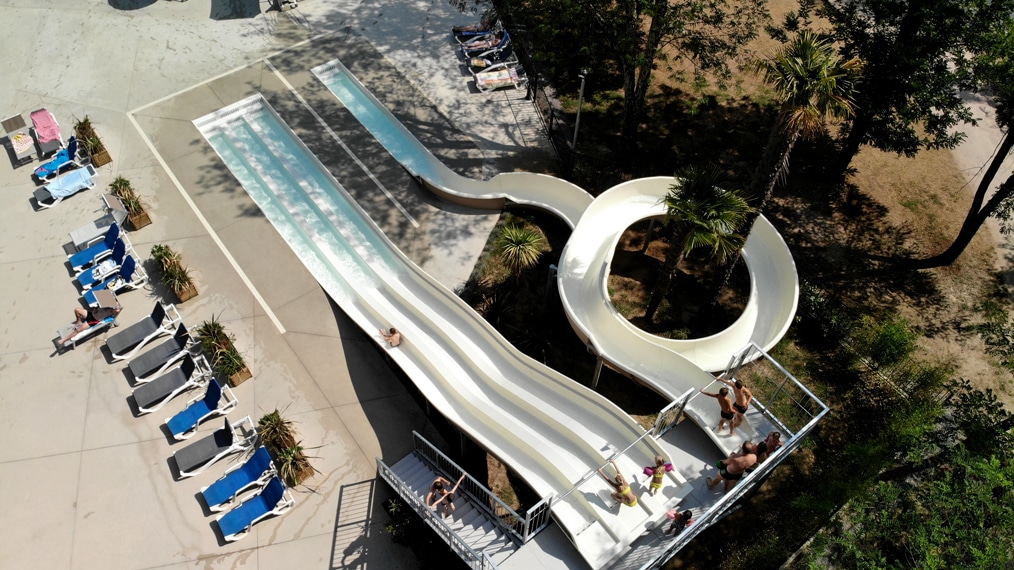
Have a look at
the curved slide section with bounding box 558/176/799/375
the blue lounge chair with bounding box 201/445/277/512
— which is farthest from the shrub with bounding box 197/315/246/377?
the curved slide section with bounding box 558/176/799/375

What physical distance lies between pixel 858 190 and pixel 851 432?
30.1ft

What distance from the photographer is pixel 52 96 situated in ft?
82.6

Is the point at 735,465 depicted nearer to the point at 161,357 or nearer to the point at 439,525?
the point at 439,525

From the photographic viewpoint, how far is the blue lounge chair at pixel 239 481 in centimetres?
1596

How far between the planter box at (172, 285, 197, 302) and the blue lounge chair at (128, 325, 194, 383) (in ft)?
3.33

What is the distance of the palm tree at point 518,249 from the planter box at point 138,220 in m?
10.8

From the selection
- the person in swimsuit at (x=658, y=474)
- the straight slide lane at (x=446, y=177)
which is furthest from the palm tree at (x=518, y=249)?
the person in swimsuit at (x=658, y=474)

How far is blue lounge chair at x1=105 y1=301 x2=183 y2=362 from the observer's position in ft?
60.6

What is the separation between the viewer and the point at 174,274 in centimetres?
1945

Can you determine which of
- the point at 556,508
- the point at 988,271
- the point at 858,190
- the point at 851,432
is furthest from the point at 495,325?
the point at 988,271

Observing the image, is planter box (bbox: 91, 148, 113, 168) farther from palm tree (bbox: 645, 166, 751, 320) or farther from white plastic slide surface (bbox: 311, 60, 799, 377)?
palm tree (bbox: 645, 166, 751, 320)

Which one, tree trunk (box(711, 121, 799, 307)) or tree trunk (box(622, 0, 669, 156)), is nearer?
tree trunk (box(711, 121, 799, 307))

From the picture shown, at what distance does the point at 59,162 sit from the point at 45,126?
5.97 ft

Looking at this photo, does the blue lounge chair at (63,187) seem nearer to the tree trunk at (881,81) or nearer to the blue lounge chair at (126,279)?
the blue lounge chair at (126,279)
